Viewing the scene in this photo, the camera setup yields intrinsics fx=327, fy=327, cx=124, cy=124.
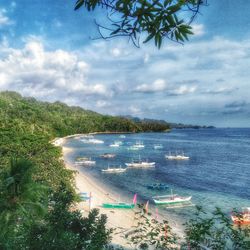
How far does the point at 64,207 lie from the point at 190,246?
2.63 m

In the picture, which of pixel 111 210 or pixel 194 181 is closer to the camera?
pixel 111 210

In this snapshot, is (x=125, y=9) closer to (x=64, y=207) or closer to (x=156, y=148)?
(x=64, y=207)

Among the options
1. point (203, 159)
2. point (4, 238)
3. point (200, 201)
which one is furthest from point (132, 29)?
point (203, 159)

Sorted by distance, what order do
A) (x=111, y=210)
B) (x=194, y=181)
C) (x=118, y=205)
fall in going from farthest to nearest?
1. (x=194, y=181)
2. (x=118, y=205)
3. (x=111, y=210)

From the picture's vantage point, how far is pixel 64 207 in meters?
6.80

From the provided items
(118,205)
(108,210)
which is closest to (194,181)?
(118,205)

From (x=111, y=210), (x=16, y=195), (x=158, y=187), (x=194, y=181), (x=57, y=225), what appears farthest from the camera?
(x=194, y=181)

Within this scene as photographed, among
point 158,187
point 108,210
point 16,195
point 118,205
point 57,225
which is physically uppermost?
point 16,195

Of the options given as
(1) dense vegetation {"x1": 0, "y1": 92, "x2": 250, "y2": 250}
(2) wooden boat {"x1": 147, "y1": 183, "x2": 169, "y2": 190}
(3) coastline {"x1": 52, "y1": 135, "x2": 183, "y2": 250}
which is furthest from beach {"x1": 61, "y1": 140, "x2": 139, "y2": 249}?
(1) dense vegetation {"x1": 0, "y1": 92, "x2": 250, "y2": 250}

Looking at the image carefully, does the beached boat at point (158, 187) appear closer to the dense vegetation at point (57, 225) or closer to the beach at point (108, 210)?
the beach at point (108, 210)

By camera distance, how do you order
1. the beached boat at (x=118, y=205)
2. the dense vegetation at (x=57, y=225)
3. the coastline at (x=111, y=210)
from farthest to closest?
the beached boat at (x=118, y=205) < the coastline at (x=111, y=210) < the dense vegetation at (x=57, y=225)

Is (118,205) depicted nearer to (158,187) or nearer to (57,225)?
(158,187)

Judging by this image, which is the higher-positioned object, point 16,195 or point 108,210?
point 16,195

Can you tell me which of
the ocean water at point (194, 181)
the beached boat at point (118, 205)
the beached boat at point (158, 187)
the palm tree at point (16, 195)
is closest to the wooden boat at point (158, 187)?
the beached boat at point (158, 187)
